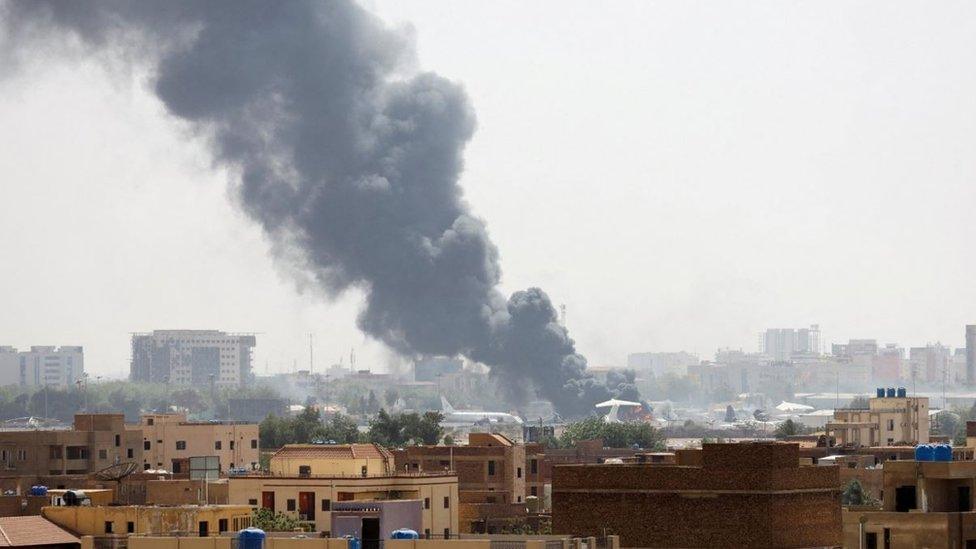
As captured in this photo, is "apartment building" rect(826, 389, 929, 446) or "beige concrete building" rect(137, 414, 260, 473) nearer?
"beige concrete building" rect(137, 414, 260, 473)

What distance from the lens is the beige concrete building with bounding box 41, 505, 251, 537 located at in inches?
1430

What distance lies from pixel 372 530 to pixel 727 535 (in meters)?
6.07

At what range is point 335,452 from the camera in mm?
54750

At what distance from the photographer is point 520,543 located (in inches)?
1041

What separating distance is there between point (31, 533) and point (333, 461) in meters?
19.2

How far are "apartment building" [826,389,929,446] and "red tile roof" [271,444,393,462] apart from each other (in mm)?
44962

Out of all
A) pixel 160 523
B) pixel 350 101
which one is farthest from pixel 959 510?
pixel 350 101

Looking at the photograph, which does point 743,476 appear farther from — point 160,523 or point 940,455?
point 160,523

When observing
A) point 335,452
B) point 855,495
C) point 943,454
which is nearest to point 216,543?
point 943,454

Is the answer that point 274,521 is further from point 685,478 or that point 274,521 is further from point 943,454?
point 943,454

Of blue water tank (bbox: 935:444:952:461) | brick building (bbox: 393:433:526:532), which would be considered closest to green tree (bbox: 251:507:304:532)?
blue water tank (bbox: 935:444:952:461)

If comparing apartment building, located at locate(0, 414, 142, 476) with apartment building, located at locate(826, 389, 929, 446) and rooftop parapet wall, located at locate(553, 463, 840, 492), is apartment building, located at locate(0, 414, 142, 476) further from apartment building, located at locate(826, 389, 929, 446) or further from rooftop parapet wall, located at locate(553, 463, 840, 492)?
rooftop parapet wall, located at locate(553, 463, 840, 492)

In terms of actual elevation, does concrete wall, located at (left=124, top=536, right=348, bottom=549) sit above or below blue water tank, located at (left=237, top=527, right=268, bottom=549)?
below

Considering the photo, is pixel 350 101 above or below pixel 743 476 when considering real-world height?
above
